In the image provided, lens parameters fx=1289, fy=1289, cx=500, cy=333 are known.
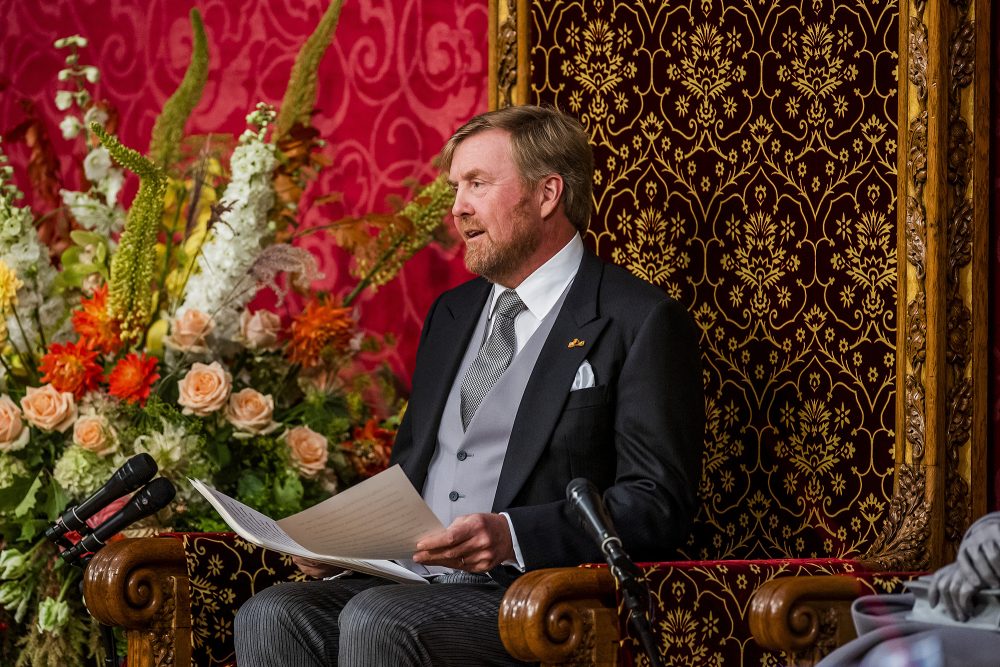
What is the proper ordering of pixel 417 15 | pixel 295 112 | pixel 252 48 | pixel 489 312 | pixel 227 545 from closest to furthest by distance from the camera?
pixel 227 545
pixel 489 312
pixel 295 112
pixel 417 15
pixel 252 48

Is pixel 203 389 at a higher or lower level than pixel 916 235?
lower

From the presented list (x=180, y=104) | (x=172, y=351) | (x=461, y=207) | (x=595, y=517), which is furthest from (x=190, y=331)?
(x=595, y=517)

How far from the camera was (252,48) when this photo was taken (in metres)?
3.60

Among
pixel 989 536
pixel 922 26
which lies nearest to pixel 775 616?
pixel 989 536

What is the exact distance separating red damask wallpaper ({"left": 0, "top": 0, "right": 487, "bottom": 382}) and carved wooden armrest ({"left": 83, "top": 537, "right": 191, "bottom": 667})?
1265 millimetres

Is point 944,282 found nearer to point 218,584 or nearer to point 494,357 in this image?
point 494,357

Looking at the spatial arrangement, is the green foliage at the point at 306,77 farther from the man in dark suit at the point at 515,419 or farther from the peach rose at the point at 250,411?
the peach rose at the point at 250,411

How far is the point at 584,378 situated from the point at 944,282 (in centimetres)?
65

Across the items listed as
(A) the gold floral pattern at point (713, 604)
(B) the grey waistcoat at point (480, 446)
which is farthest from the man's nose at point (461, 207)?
(A) the gold floral pattern at point (713, 604)

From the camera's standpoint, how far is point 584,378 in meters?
2.21

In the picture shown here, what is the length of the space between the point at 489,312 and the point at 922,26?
939 mm

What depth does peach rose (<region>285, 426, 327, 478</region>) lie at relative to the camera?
2.62 meters

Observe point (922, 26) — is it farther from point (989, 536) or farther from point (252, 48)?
point (252, 48)

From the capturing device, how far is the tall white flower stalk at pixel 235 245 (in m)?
2.60
